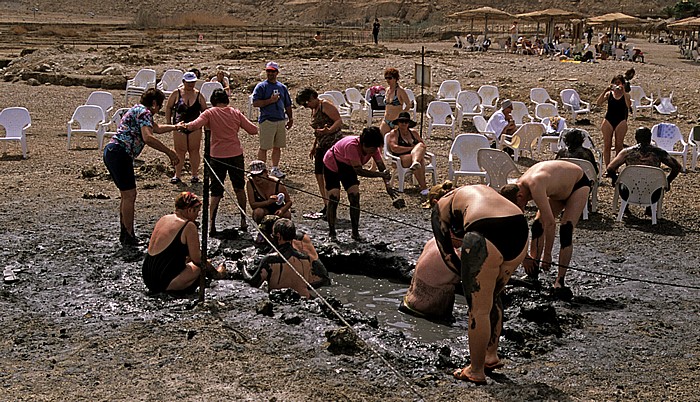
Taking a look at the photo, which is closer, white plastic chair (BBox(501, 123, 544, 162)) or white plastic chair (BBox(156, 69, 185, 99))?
white plastic chair (BBox(501, 123, 544, 162))

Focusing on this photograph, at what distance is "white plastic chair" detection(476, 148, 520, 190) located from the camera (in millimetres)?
10945

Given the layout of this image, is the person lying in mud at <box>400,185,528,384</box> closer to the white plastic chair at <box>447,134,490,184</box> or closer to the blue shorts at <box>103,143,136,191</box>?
the blue shorts at <box>103,143,136,191</box>

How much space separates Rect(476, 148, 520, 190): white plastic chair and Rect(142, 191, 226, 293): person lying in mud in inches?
181

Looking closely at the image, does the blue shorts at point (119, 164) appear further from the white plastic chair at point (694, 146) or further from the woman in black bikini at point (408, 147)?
the white plastic chair at point (694, 146)

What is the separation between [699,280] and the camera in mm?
8320

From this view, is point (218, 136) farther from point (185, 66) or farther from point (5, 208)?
point (185, 66)

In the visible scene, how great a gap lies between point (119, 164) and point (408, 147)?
4170 millimetres

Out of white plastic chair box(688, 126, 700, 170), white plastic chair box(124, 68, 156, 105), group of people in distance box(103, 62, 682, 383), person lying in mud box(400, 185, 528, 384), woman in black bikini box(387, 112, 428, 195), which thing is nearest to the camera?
person lying in mud box(400, 185, 528, 384)

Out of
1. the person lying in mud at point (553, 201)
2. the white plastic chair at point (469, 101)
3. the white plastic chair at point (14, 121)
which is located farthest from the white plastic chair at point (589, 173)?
the white plastic chair at point (14, 121)

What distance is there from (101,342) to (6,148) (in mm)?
8642

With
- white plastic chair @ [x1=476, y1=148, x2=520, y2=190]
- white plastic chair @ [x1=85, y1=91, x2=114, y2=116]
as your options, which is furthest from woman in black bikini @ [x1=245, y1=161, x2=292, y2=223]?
white plastic chair @ [x1=85, y1=91, x2=114, y2=116]

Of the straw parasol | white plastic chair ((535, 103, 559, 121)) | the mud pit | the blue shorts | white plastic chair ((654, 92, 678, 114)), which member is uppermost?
the straw parasol

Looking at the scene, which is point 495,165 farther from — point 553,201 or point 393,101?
point 553,201

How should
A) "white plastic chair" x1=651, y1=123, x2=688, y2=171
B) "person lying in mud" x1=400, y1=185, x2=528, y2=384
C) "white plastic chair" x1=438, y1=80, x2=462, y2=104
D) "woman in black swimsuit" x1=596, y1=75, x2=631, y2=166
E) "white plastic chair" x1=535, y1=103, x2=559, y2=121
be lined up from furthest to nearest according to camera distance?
"white plastic chair" x1=438, y1=80, x2=462, y2=104 < "white plastic chair" x1=535, y1=103, x2=559, y2=121 < "white plastic chair" x1=651, y1=123, x2=688, y2=171 < "woman in black swimsuit" x1=596, y1=75, x2=631, y2=166 < "person lying in mud" x1=400, y1=185, x2=528, y2=384
